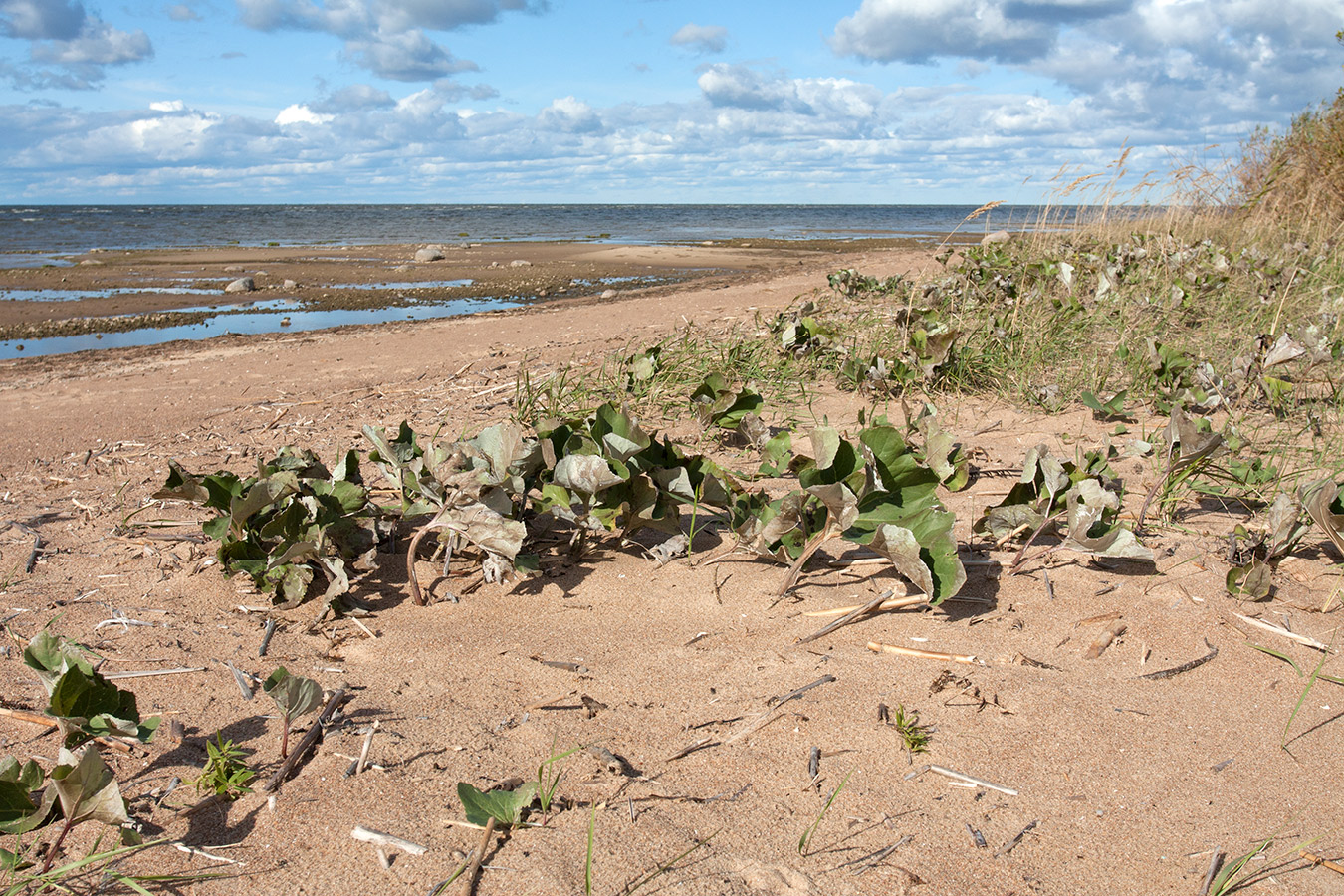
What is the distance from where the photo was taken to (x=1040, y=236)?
744cm

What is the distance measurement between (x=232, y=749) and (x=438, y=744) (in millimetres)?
344

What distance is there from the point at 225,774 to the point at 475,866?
1.61ft

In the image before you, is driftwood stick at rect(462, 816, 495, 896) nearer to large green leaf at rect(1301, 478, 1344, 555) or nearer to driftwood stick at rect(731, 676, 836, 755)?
driftwood stick at rect(731, 676, 836, 755)

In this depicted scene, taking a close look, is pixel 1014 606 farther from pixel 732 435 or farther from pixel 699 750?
pixel 732 435

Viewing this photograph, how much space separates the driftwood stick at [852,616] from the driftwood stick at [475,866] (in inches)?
31.5

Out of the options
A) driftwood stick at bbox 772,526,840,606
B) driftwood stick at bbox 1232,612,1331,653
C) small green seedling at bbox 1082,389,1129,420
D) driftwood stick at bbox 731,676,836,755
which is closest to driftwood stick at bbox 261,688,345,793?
driftwood stick at bbox 731,676,836,755

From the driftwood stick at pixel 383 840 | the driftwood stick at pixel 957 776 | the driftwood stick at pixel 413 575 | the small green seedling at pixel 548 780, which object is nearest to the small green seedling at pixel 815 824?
the driftwood stick at pixel 957 776

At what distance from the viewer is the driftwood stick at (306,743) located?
52.1 inches

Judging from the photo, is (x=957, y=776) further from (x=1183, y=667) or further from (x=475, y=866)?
(x=475, y=866)

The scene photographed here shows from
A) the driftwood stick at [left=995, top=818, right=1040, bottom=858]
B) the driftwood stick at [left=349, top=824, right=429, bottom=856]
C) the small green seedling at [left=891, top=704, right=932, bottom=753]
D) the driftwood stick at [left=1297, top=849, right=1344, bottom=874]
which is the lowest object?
the driftwood stick at [left=995, top=818, right=1040, bottom=858]

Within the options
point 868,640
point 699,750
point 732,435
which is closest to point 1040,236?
point 732,435

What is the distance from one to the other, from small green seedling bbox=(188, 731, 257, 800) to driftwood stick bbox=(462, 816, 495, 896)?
413 millimetres

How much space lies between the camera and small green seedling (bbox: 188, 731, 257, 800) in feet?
4.24

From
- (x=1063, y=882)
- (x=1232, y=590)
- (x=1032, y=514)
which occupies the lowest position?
(x=1063, y=882)
